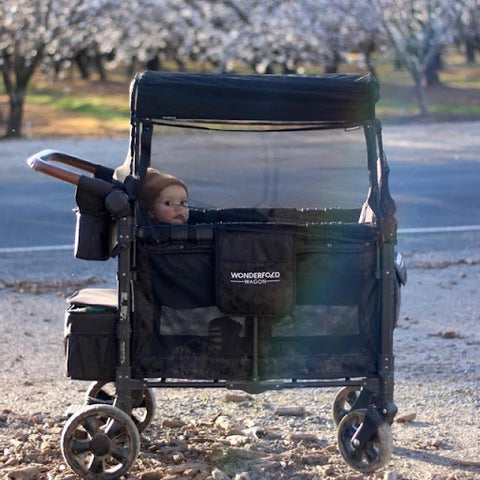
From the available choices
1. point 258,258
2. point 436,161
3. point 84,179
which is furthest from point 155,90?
point 436,161

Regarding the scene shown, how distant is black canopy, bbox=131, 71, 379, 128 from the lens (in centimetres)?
436

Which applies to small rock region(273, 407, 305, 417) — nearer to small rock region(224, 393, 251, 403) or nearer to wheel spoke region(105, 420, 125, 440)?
small rock region(224, 393, 251, 403)

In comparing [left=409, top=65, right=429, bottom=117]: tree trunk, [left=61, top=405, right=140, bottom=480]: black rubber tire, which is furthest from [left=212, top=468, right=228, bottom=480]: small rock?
[left=409, top=65, right=429, bottom=117]: tree trunk

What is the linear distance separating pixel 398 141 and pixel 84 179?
17392mm

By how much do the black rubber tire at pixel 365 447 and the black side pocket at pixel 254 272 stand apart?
24.9 inches

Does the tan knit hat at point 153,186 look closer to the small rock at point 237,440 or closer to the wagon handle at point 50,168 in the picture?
the wagon handle at point 50,168

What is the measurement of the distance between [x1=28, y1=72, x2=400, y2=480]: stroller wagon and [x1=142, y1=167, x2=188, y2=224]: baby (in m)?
0.17

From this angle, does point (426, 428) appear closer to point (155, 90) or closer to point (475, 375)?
point (475, 375)

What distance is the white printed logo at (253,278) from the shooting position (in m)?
4.20

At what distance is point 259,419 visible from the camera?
5262mm

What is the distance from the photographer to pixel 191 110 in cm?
440

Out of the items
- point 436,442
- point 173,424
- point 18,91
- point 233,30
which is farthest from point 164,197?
point 233,30

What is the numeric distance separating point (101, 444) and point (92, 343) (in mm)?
422

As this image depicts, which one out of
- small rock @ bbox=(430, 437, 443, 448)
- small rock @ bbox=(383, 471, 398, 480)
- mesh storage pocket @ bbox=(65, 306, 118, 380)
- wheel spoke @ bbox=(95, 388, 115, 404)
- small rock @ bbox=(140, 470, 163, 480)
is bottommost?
small rock @ bbox=(430, 437, 443, 448)
